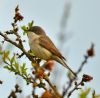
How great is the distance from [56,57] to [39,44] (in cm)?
102

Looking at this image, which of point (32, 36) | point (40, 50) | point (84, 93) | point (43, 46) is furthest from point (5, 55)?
point (43, 46)

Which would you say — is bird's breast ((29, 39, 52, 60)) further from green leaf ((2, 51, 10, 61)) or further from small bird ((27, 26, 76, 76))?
green leaf ((2, 51, 10, 61))

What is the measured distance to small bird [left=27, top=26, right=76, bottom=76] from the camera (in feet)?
21.0

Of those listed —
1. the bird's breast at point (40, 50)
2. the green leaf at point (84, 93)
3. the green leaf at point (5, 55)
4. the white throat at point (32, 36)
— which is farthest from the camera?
the white throat at point (32, 36)

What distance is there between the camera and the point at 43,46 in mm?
7336

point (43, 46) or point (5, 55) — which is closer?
point (5, 55)

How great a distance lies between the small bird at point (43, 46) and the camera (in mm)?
6410

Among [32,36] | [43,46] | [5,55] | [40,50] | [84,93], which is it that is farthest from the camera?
[43,46]

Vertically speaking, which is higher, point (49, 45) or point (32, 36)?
point (32, 36)

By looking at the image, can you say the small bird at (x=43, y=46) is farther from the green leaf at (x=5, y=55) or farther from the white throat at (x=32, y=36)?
the green leaf at (x=5, y=55)

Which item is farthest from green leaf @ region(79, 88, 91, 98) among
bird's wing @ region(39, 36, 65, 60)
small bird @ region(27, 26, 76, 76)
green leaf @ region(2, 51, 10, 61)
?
bird's wing @ region(39, 36, 65, 60)

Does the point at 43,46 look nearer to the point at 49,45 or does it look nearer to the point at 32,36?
the point at 49,45

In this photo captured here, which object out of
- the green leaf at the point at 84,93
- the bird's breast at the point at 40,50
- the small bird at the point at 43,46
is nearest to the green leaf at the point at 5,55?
the green leaf at the point at 84,93

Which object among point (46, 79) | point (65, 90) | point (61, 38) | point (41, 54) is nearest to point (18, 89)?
point (46, 79)
